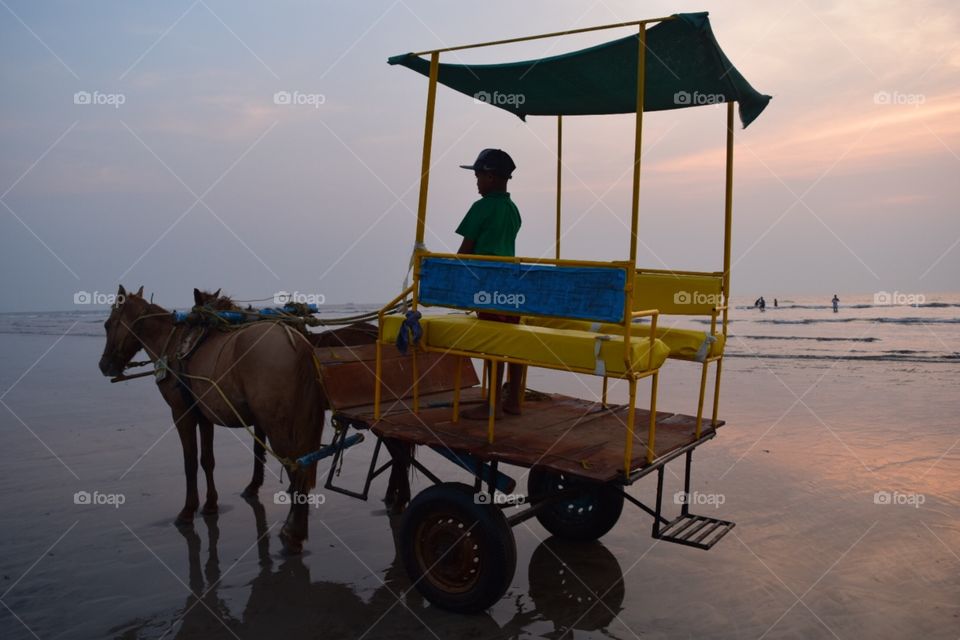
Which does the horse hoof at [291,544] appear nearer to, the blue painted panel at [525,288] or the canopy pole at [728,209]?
the blue painted panel at [525,288]

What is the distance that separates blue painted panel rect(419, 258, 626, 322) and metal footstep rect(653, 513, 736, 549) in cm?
163

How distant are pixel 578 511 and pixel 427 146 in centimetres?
321

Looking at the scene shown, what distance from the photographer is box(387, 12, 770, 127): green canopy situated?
3.99 meters

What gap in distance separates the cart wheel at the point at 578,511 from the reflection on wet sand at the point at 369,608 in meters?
0.28

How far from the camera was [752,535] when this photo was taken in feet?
19.0

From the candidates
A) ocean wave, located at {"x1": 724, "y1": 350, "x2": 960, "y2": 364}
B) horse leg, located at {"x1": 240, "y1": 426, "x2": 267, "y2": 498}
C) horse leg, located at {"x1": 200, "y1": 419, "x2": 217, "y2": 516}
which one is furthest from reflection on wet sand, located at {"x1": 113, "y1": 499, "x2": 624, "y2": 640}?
ocean wave, located at {"x1": 724, "y1": 350, "x2": 960, "y2": 364}

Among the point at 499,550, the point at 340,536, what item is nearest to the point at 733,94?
the point at 499,550

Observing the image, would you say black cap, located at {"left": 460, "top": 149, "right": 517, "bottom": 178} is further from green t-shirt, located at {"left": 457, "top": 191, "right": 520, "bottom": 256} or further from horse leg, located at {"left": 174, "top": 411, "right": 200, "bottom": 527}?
horse leg, located at {"left": 174, "top": 411, "right": 200, "bottom": 527}

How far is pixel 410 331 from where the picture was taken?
430cm

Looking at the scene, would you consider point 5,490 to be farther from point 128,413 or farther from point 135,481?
point 128,413

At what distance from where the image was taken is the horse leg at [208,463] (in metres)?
6.23

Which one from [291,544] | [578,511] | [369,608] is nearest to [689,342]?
[578,511]

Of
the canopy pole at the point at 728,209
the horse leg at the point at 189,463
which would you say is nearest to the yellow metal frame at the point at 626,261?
the canopy pole at the point at 728,209

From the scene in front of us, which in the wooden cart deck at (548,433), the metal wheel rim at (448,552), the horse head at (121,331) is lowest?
the metal wheel rim at (448,552)
